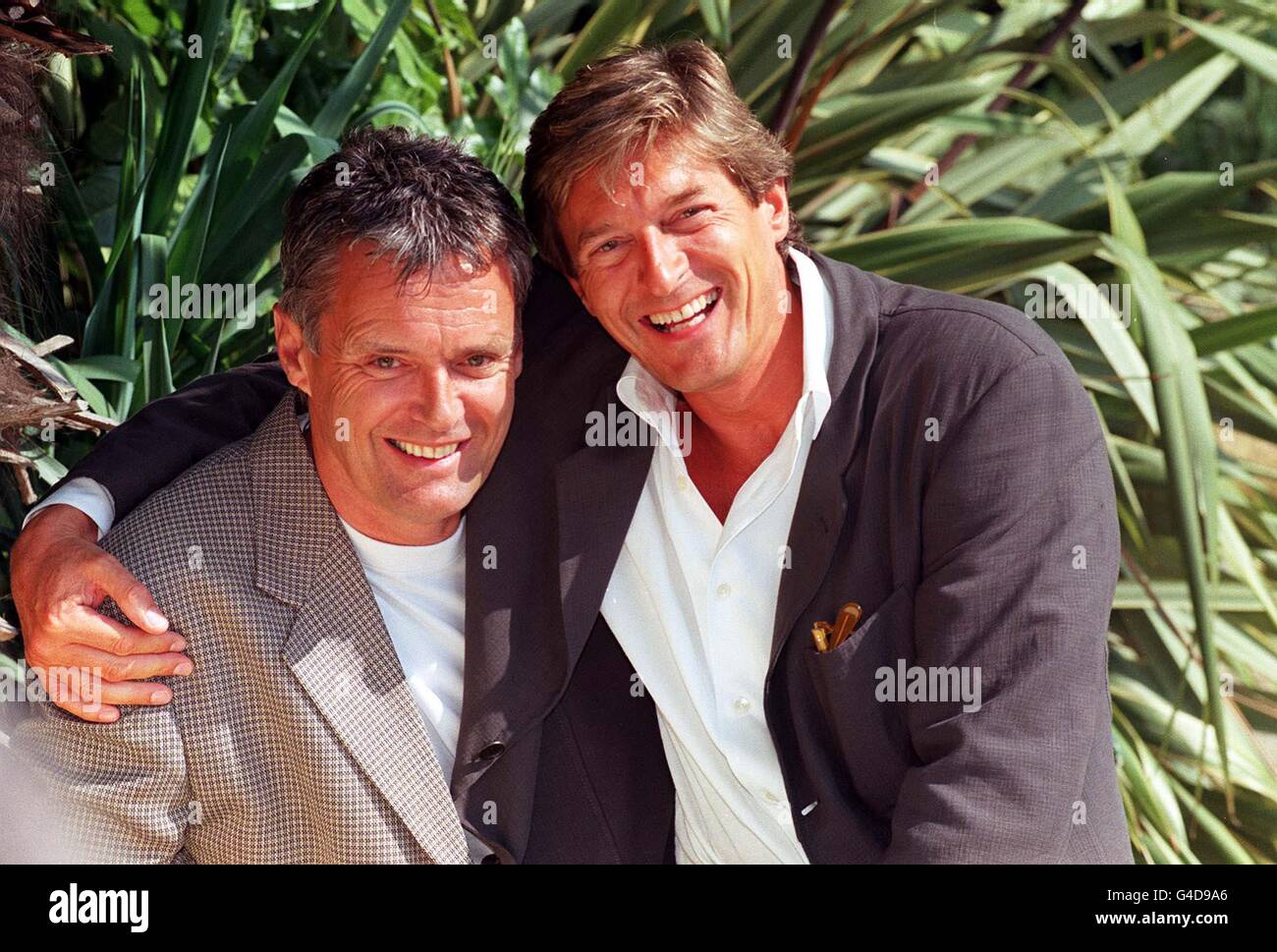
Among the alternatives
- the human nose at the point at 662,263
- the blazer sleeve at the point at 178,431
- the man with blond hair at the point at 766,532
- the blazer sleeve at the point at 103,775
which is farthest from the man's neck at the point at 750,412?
the blazer sleeve at the point at 103,775

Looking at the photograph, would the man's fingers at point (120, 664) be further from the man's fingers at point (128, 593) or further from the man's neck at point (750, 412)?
the man's neck at point (750, 412)

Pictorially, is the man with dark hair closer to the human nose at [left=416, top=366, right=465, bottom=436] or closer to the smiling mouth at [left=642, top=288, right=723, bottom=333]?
the human nose at [left=416, top=366, right=465, bottom=436]

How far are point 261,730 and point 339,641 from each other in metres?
0.13

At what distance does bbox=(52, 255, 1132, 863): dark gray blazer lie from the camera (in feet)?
4.66

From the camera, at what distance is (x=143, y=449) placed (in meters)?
1.63

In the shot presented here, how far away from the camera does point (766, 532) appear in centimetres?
160

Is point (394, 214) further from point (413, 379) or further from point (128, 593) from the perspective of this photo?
point (128, 593)

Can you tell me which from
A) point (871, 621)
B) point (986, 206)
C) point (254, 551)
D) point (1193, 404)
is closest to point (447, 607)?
point (254, 551)

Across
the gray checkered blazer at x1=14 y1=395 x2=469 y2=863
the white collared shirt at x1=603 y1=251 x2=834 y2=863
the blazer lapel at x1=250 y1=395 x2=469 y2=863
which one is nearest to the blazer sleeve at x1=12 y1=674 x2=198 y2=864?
the gray checkered blazer at x1=14 y1=395 x2=469 y2=863

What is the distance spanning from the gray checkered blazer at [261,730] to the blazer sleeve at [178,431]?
0.20ft

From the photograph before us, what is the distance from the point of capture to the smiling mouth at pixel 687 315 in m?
1.59

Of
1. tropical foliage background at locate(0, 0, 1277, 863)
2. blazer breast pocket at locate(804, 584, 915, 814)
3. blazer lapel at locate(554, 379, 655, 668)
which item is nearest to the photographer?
blazer breast pocket at locate(804, 584, 915, 814)

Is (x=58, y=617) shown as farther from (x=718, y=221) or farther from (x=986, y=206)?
(x=986, y=206)

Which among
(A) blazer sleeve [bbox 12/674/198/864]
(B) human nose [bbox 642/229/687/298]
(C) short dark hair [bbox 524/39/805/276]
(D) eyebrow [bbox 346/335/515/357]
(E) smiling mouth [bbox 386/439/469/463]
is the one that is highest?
(C) short dark hair [bbox 524/39/805/276]
